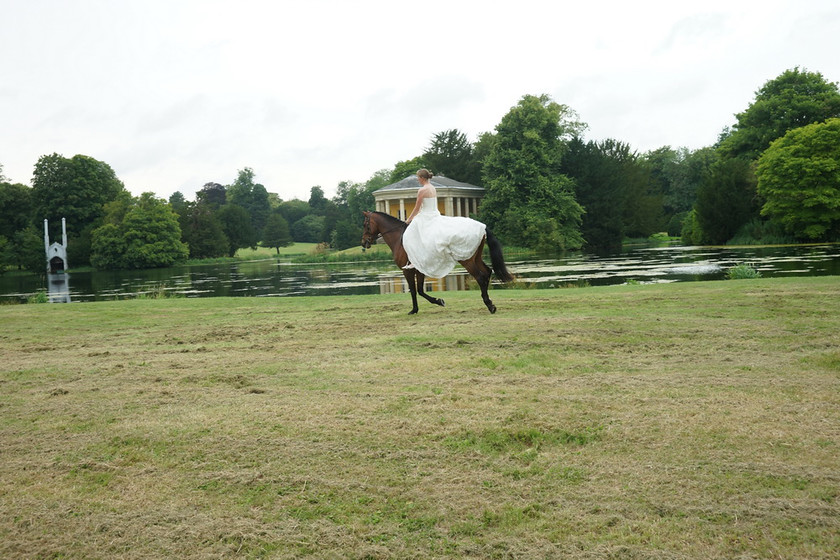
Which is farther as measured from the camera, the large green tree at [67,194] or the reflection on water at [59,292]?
the large green tree at [67,194]

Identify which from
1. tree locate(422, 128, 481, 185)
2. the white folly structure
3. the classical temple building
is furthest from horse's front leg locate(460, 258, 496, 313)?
the white folly structure

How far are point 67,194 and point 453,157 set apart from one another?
4907cm

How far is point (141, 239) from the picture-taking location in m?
69.8

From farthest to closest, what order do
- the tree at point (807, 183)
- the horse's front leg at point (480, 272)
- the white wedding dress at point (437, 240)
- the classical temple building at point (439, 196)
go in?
the classical temple building at point (439, 196) → the tree at point (807, 183) → the horse's front leg at point (480, 272) → the white wedding dress at point (437, 240)

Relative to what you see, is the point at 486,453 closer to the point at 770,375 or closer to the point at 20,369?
the point at 770,375

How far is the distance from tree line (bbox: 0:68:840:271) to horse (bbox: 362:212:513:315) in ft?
135

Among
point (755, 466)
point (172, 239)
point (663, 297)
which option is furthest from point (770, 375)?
point (172, 239)

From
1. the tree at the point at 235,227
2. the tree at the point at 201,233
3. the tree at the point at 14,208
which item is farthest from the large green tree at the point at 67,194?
the tree at the point at 235,227

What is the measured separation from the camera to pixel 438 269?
10.8 m

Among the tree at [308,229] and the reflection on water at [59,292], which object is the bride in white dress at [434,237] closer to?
the reflection on water at [59,292]

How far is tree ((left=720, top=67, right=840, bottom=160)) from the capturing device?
174 ft

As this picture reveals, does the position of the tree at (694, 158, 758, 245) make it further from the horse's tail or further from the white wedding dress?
the white wedding dress

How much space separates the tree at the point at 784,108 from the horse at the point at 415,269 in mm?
52141

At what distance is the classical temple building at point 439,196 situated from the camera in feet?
209
